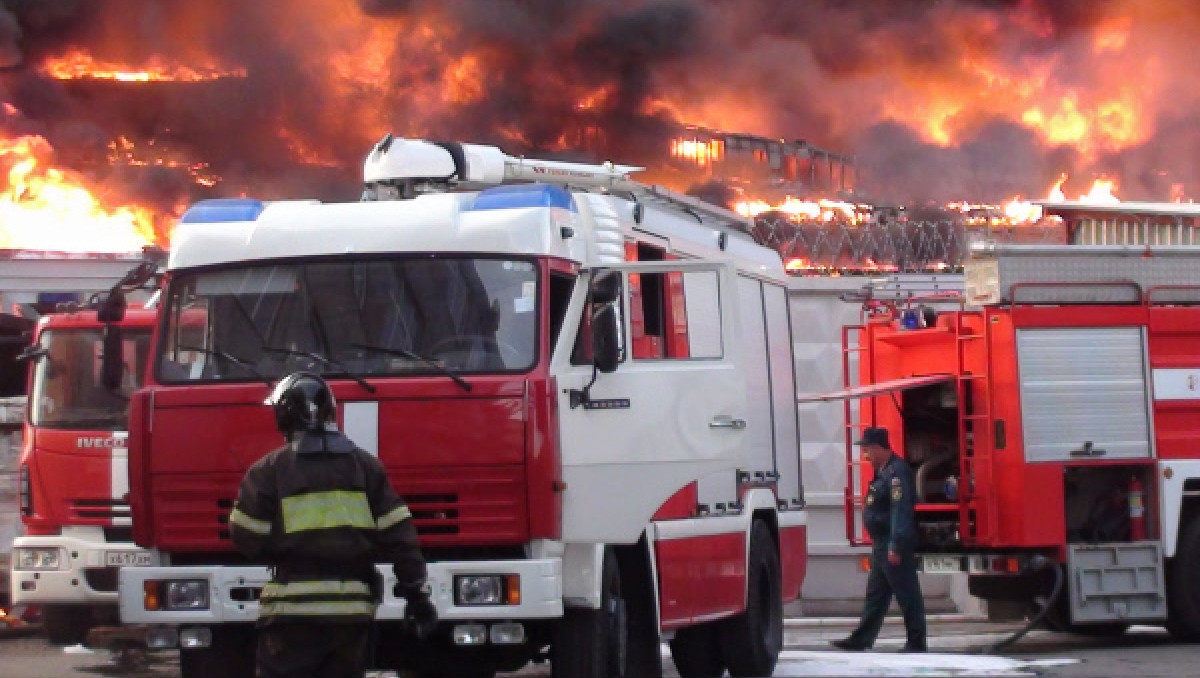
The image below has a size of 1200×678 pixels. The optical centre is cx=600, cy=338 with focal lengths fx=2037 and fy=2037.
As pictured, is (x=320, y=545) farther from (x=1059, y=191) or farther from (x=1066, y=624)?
(x=1059, y=191)

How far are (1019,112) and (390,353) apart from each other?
25781 millimetres

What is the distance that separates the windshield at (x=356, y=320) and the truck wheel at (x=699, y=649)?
3302 mm

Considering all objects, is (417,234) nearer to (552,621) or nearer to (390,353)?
(390,353)

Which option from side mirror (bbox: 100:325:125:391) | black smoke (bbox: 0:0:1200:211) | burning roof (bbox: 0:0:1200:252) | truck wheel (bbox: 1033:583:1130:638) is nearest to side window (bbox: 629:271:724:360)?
side mirror (bbox: 100:325:125:391)

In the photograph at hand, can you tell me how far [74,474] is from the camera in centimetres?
1296

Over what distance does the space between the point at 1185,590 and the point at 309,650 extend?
8.65 metres

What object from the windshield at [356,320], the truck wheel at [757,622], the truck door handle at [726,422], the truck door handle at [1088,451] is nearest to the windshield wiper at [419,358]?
the windshield at [356,320]

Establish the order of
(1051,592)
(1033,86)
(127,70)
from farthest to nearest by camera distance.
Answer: (1033,86), (127,70), (1051,592)

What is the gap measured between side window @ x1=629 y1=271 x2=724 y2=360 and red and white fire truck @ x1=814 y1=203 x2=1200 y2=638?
2985 millimetres

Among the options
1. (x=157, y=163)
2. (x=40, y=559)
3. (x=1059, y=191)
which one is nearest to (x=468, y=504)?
(x=40, y=559)

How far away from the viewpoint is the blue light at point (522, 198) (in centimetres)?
925

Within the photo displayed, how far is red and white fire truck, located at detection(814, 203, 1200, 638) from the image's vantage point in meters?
13.7

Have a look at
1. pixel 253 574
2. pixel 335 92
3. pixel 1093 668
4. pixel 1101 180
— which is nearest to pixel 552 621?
pixel 253 574

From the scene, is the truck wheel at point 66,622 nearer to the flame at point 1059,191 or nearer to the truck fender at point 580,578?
the truck fender at point 580,578
